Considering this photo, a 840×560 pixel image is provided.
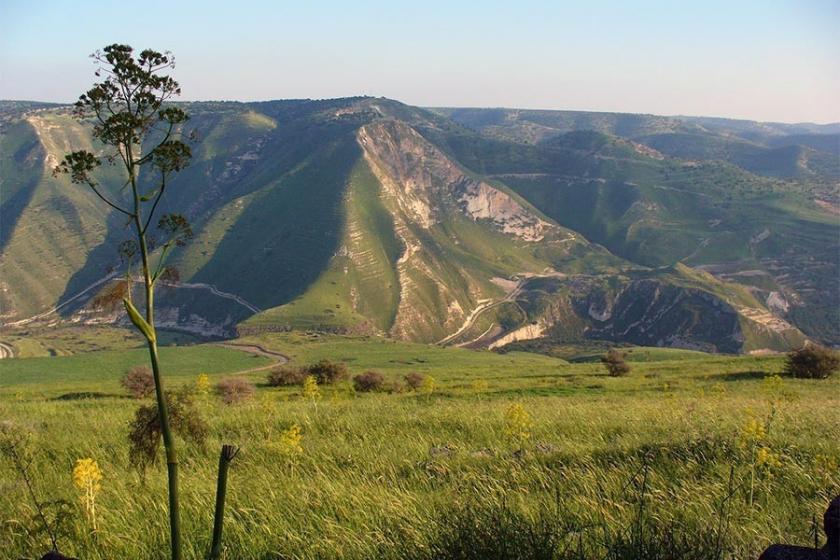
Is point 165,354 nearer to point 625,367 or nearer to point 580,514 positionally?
point 625,367

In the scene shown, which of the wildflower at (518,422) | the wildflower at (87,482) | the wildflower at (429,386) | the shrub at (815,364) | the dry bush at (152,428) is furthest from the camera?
the shrub at (815,364)

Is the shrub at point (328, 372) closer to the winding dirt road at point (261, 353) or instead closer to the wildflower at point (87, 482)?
the wildflower at point (87, 482)

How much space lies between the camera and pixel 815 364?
4197 centimetres

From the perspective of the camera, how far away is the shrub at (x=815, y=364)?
1633 inches

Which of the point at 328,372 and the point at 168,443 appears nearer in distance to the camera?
the point at 168,443

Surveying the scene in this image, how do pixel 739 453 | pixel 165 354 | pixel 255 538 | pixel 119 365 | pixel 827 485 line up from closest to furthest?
pixel 255 538, pixel 827 485, pixel 739 453, pixel 119 365, pixel 165 354

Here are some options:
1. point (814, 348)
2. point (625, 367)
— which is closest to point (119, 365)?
point (625, 367)

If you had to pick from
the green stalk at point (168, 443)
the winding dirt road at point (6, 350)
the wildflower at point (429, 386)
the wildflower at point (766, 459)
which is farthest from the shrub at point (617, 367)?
the winding dirt road at point (6, 350)

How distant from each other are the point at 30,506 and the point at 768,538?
7225 mm

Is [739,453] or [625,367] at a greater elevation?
[739,453]

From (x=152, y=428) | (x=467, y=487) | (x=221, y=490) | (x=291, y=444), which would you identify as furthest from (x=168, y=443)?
(x=291, y=444)

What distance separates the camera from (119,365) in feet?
365

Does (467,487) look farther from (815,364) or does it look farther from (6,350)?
(6,350)

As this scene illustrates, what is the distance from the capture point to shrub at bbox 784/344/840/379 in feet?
136
